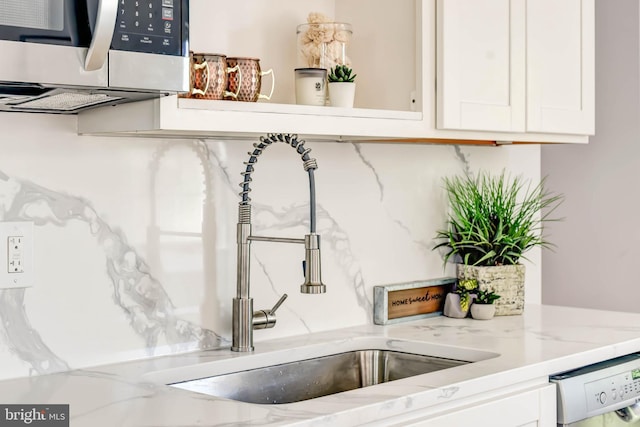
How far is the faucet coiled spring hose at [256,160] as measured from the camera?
6.52 ft

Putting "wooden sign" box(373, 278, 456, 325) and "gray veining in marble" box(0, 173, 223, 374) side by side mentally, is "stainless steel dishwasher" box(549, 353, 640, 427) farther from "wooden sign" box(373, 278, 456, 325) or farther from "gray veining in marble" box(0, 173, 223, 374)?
"gray veining in marble" box(0, 173, 223, 374)

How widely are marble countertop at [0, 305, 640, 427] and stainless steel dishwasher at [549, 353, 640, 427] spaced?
3 cm

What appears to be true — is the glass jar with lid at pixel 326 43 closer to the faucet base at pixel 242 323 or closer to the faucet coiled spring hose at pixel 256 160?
the faucet coiled spring hose at pixel 256 160

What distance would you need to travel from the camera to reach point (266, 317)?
2189 millimetres

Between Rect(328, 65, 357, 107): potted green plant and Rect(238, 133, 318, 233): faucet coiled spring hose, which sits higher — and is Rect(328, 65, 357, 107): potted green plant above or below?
above

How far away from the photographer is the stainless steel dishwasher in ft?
6.66

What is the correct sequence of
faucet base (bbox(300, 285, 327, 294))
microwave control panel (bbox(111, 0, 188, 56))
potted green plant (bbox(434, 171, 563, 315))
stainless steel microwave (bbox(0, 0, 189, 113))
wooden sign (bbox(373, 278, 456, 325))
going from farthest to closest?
potted green plant (bbox(434, 171, 563, 315)) → wooden sign (bbox(373, 278, 456, 325)) → faucet base (bbox(300, 285, 327, 294)) → microwave control panel (bbox(111, 0, 188, 56)) → stainless steel microwave (bbox(0, 0, 189, 113))

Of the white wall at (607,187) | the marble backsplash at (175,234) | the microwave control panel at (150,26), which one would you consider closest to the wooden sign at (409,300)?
the marble backsplash at (175,234)

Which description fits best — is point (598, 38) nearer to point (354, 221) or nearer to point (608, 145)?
point (608, 145)

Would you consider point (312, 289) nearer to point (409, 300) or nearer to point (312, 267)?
point (312, 267)

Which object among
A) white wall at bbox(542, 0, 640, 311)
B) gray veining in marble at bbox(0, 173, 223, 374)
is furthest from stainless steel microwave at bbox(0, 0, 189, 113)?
white wall at bbox(542, 0, 640, 311)

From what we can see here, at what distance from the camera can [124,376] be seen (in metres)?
1.84

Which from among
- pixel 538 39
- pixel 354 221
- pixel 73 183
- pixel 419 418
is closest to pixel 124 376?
pixel 73 183

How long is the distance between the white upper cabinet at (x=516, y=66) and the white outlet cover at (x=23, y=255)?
1.03 metres
